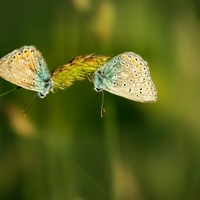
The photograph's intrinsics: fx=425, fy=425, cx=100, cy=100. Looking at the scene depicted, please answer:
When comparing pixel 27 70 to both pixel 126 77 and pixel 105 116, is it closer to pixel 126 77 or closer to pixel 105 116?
pixel 126 77

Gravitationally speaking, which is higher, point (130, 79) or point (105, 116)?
point (130, 79)

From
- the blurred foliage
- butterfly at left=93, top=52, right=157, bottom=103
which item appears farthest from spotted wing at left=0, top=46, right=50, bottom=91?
the blurred foliage

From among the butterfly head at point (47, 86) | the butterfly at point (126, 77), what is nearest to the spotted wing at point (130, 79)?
the butterfly at point (126, 77)

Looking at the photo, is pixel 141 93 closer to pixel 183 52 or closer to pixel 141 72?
pixel 141 72

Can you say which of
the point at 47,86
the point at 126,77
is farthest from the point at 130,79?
the point at 47,86

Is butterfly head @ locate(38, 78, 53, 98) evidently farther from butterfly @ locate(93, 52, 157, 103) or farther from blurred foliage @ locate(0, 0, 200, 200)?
blurred foliage @ locate(0, 0, 200, 200)

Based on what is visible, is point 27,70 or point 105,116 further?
point 105,116

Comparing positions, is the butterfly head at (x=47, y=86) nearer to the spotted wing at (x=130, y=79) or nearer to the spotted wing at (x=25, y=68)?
the spotted wing at (x=25, y=68)
